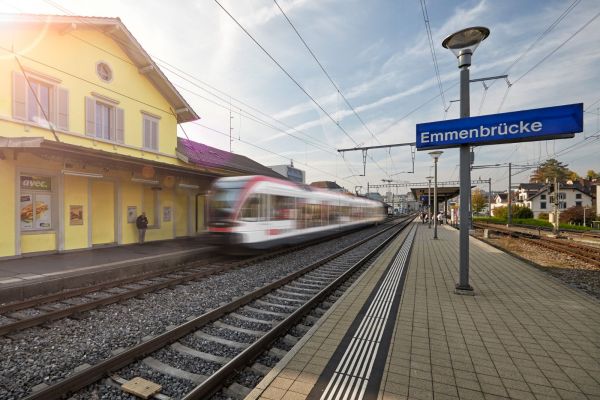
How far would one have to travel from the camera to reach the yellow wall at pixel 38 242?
10.1 m

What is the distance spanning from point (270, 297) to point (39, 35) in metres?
12.6

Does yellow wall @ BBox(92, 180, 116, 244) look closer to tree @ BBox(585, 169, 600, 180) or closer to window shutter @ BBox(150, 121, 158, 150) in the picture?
window shutter @ BBox(150, 121, 158, 150)

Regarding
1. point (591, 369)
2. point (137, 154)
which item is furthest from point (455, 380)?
point (137, 154)

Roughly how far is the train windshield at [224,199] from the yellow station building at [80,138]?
2982 mm

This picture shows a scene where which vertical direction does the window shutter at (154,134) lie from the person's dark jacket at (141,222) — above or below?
above

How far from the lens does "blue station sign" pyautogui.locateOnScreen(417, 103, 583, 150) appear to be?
5277 millimetres

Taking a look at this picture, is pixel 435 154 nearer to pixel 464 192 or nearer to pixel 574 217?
pixel 464 192

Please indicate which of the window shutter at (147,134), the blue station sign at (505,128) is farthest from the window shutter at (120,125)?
the blue station sign at (505,128)

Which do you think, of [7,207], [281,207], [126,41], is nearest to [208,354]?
[281,207]

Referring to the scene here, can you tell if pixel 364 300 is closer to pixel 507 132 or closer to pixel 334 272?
pixel 334 272

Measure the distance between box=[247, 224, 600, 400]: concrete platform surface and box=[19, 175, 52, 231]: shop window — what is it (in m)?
11.0

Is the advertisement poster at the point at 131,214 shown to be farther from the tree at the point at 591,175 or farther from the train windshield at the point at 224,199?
the tree at the point at 591,175

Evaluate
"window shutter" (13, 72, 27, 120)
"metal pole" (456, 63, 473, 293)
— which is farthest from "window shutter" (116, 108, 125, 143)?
"metal pole" (456, 63, 473, 293)

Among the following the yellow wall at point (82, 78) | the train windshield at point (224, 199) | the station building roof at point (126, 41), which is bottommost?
the train windshield at point (224, 199)
